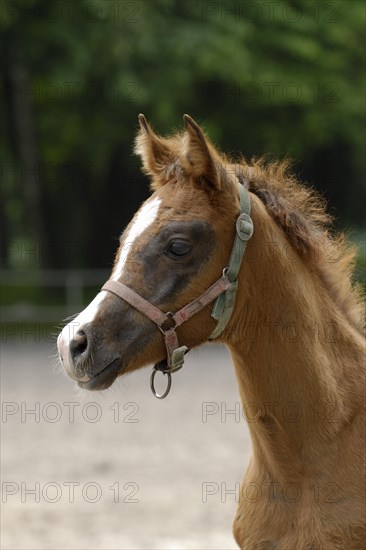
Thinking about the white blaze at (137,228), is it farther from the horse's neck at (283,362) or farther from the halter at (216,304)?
the horse's neck at (283,362)

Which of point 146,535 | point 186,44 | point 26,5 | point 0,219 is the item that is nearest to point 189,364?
point 186,44

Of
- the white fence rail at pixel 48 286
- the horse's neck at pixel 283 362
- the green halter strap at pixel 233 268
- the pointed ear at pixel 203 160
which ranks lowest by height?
the white fence rail at pixel 48 286

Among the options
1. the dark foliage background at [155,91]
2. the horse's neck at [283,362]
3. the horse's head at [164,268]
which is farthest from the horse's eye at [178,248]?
the dark foliage background at [155,91]

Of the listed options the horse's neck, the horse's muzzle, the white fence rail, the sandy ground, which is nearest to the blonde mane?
the horse's neck

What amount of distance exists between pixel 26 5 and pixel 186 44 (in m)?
3.18

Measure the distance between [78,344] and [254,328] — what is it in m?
0.75

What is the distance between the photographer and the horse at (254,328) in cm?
389

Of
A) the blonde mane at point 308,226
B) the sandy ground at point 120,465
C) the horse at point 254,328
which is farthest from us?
the sandy ground at point 120,465

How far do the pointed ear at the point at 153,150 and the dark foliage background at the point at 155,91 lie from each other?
1340 cm

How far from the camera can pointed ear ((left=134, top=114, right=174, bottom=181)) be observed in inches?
169

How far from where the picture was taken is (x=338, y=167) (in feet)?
83.6

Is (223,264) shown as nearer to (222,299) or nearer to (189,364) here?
(222,299)

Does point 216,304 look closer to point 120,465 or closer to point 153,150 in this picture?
point 153,150

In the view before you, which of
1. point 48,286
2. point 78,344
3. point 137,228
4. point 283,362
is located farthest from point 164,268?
point 48,286
